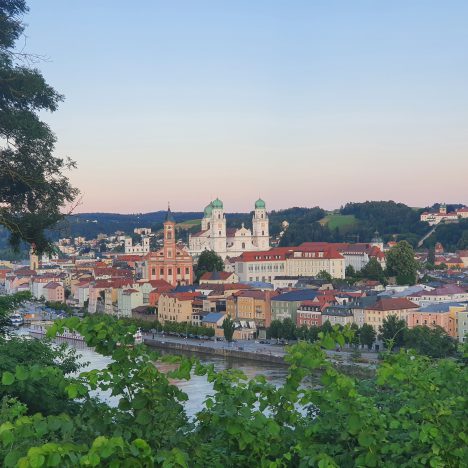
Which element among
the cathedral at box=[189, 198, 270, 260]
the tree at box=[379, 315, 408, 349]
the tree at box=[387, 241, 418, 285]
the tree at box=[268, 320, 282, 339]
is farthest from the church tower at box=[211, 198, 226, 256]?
the tree at box=[379, 315, 408, 349]

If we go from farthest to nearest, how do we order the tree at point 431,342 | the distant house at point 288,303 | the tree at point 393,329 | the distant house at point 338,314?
the distant house at point 288,303 < the distant house at point 338,314 < the tree at point 393,329 < the tree at point 431,342

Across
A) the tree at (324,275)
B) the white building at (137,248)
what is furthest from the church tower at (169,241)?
the white building at (137,248)

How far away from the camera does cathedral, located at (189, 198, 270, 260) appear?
35.9 meters

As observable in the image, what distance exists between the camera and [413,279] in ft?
85.0

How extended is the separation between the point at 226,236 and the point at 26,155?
32.6 m

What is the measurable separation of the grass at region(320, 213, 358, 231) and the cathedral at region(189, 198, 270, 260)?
1008cm

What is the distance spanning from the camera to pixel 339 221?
48.6m

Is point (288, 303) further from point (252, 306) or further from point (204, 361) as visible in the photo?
point (204, 361)

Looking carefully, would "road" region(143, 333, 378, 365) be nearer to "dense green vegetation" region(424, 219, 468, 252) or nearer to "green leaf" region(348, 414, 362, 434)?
"green leaf" region(348, 414, 362, 434)

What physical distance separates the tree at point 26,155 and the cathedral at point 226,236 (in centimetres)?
3115

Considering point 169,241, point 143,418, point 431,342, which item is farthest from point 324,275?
point 143,418

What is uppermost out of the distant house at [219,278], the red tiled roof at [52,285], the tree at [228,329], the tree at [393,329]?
the distant house at [219,278]

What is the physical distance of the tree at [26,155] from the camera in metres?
4.05

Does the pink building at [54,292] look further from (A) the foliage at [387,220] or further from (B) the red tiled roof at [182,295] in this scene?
(A) the foliage at [387,220]
